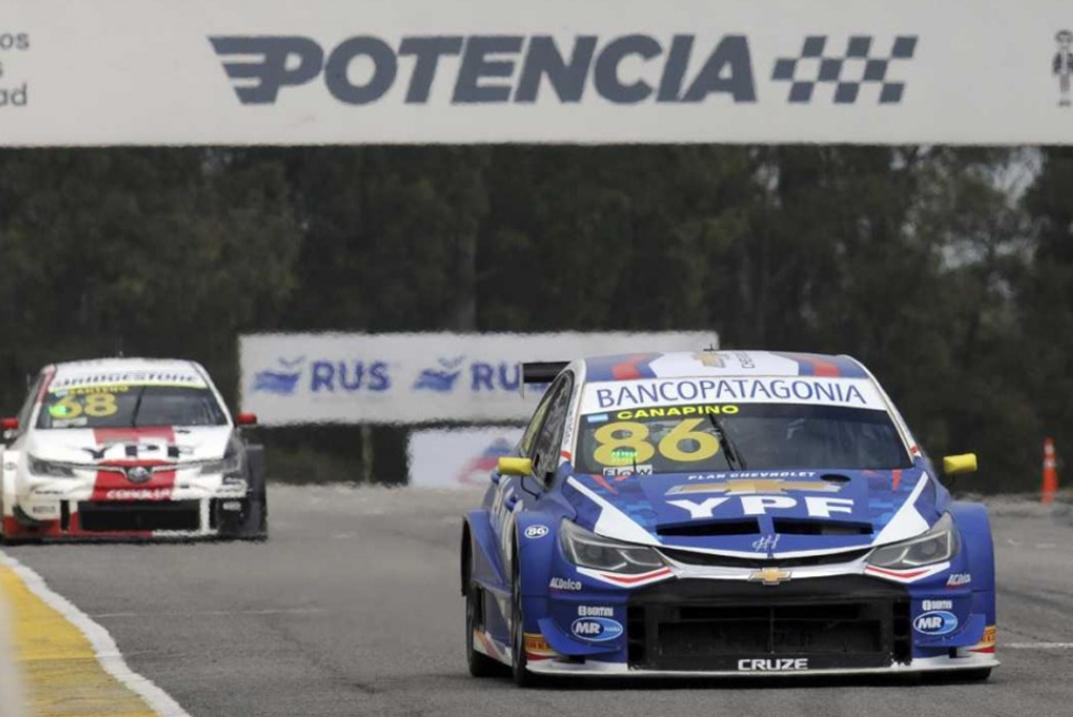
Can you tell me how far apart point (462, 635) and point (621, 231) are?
1388 inches

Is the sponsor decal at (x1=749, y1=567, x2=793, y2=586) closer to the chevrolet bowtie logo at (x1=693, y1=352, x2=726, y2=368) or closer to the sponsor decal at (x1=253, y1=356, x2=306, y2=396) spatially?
the chevrolet bowtie logo at (x1=693, y1=352, x2=726, y2=368)

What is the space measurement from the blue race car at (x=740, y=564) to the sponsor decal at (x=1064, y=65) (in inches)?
969

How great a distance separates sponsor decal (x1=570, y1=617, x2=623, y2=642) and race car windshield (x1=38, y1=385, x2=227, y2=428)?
13.6 meters

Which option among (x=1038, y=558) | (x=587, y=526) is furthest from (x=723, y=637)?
(x=1038, y=558)

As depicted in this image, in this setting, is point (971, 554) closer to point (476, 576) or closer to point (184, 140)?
point (476, 576)

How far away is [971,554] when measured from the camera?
1110 centimetres

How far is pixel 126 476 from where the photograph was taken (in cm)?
2325

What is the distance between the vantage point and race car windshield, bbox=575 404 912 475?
38.8ft

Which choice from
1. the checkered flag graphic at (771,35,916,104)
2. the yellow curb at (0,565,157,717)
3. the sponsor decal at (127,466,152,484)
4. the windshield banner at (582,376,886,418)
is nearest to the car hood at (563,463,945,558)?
the windshield banner at (582,376,886,418)

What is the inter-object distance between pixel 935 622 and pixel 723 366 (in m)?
1.93

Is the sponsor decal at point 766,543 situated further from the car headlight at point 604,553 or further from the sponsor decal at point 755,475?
the sponsor decal at point 755,475

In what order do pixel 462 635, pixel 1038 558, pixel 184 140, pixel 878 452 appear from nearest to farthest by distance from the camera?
pixel 878 452 < pixel 462 635 < pixel 1038 558 < pixel 184 140

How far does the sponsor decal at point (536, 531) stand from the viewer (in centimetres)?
1120

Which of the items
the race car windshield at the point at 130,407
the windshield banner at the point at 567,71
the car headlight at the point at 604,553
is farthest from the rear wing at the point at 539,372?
the windshield banner at the point at 567,71
